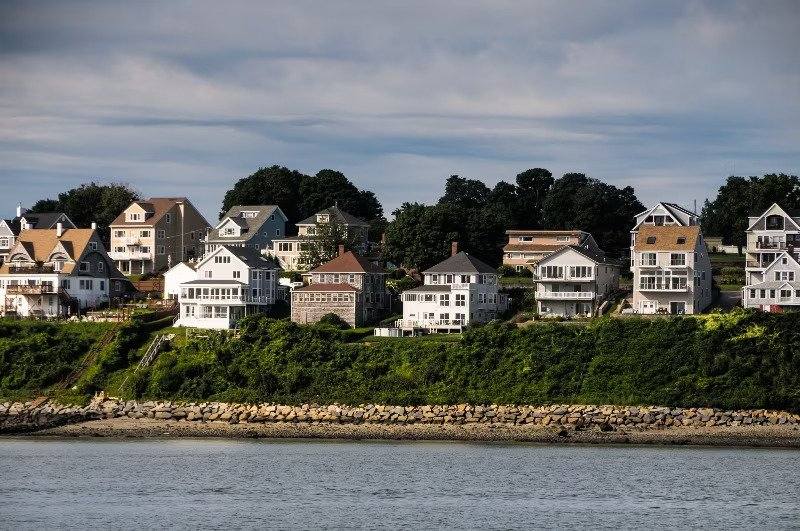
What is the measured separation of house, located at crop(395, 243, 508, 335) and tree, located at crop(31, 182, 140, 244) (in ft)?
141

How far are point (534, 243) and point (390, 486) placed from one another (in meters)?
58.4

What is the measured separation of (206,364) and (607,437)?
905 inches

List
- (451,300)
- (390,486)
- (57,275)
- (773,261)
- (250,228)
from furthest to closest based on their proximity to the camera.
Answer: (250,228)
(57,275)
(773,261)
(451,300)
(390,486)

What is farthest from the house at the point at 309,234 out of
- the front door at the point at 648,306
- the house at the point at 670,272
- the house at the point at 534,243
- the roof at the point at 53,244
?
the front door at the point at 648,306

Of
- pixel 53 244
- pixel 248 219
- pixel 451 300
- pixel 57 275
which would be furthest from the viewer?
pixel 248 219

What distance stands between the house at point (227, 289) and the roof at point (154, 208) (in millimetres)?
22198

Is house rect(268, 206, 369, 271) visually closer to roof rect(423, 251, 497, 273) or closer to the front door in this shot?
roof rect(423, 251, 497, 273)

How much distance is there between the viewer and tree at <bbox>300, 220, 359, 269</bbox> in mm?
Result: 105438

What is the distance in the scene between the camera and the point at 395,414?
242ft

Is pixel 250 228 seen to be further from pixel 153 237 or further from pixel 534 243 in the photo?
pixel 534 243

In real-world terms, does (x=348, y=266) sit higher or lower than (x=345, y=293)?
higher

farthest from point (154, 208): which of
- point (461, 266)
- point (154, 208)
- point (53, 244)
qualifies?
point (461, 266)

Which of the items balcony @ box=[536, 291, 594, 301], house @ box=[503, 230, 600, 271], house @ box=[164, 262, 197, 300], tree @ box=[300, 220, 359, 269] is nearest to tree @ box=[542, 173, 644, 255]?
house @ box=[503, 230, 600, 271]

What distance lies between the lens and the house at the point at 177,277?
9862cm
